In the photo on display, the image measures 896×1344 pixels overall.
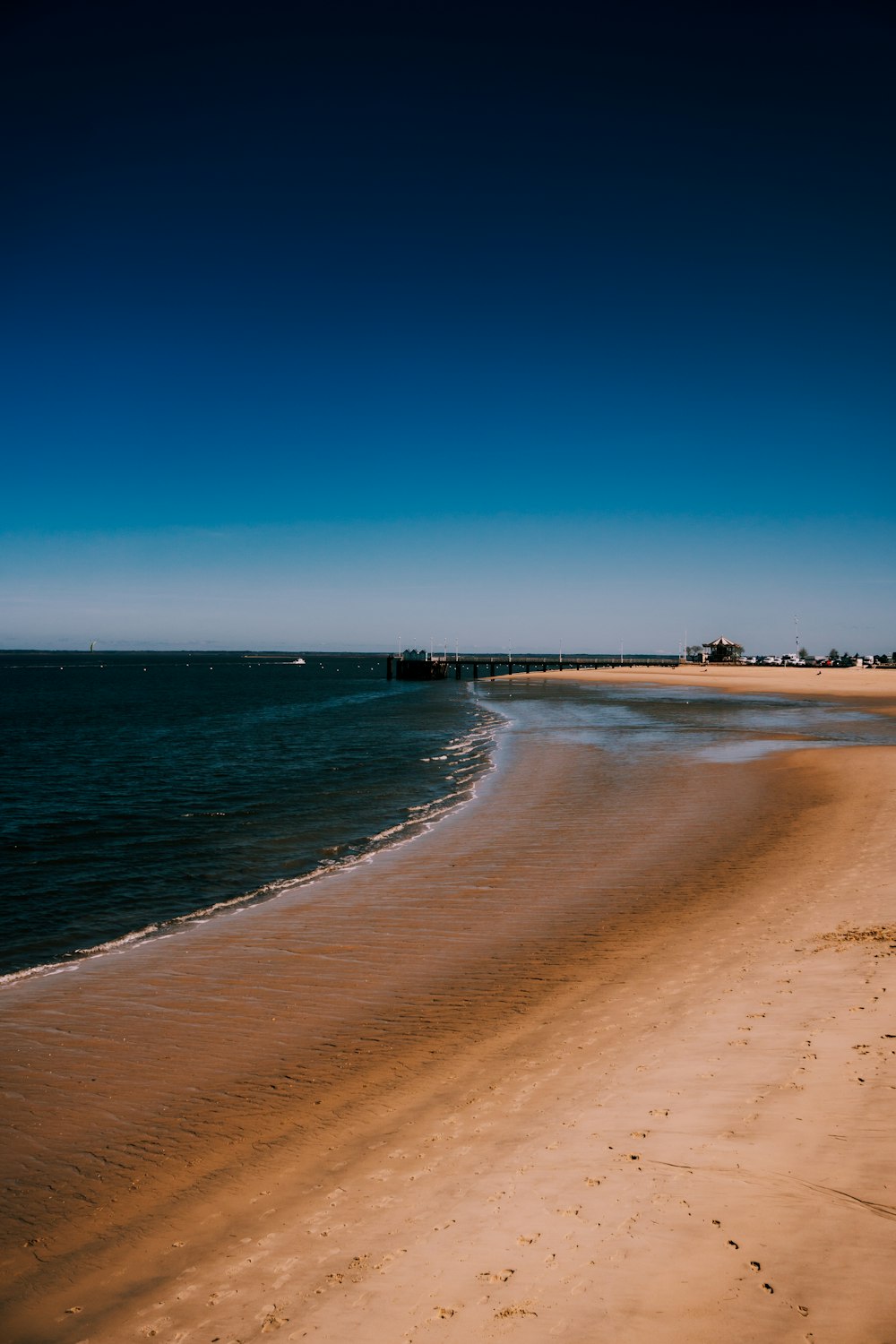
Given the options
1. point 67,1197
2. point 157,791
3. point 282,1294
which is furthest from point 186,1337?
point 157,791

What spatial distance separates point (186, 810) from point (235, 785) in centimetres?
359

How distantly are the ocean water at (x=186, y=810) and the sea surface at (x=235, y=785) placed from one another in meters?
0.06

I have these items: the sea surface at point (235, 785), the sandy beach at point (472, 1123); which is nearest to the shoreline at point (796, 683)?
the sea surface at point (235, 785)

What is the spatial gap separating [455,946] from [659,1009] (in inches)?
123

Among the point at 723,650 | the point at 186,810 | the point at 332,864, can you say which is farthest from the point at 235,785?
the point at 723,650

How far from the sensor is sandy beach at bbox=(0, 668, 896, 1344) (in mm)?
3693

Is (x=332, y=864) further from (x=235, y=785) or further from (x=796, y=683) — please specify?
(x=796, y=683)

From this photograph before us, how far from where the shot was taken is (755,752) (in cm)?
2584

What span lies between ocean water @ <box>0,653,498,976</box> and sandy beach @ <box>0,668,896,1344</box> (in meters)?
1.96

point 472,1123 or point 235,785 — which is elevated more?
point 472,1123

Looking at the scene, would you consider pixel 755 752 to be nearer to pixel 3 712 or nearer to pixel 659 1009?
pixel 659 1009

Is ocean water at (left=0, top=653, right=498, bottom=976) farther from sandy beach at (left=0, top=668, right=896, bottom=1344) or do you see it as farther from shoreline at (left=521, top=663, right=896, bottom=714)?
shoreline at (left=521, top=663, right=896, bottom=714)

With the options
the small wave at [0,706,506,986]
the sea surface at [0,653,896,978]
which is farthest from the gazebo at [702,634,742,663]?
the small wave at [0,706,506,986]

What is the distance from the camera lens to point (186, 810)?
1903cm
